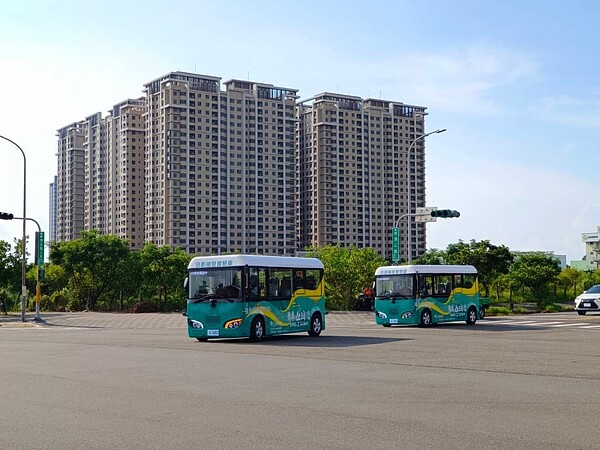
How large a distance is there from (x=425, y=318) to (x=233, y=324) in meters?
9.98

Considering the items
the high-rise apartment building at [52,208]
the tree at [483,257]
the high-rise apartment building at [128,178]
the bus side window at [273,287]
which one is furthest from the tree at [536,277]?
the high-rise apartment building at [52,208]

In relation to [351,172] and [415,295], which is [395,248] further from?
[351,172]

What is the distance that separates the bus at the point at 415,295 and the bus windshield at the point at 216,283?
8.90 m

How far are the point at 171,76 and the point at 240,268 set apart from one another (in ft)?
310

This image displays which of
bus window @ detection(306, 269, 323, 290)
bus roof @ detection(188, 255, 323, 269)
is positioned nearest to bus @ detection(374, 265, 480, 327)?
bus window @ detection(306, 269, 323, 290)

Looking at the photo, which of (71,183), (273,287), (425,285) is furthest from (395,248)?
(71,183)

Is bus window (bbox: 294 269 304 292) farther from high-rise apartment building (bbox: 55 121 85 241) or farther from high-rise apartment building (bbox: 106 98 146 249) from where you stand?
high-rise apartment building (bbox: 55 121 85 241)

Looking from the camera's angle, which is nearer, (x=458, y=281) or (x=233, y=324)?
(x=233, y=324)

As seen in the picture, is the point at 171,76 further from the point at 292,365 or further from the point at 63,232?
the point at 292,365

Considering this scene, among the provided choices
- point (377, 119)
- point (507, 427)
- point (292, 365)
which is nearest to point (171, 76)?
point (377, 119)

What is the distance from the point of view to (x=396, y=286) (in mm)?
29734

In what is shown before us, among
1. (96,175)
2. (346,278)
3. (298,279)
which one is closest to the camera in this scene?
(298,279)

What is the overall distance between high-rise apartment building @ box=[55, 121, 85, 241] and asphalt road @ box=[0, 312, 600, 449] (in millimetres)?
114565

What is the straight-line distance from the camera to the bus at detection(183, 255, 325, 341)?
22.5 m
